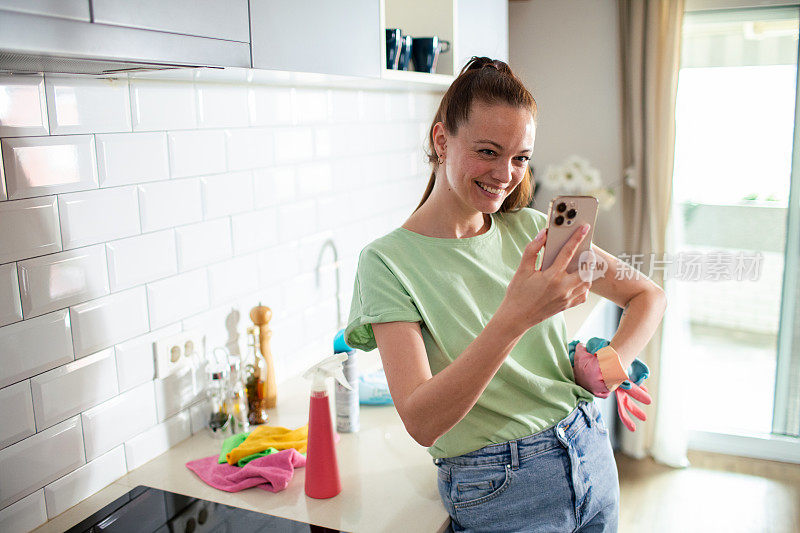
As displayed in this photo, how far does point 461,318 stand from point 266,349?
68cm

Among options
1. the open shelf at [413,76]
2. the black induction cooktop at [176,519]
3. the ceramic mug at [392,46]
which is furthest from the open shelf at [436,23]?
the black induction cooktop at [176,519]

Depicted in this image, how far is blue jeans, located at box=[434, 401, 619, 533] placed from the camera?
1.18 metres

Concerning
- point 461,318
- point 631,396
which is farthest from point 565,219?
point 631,396

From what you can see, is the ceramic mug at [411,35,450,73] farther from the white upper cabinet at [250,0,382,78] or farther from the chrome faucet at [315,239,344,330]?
the chrome faucet at [315,239,344,330]

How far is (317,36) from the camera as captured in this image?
1229 millimetres

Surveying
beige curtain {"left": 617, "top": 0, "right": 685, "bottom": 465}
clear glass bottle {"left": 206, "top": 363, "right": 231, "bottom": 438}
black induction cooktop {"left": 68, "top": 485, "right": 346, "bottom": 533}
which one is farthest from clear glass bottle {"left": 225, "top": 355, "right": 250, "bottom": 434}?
beige curtain {"left": 617, "top": 0, "right": 685, "bottom": 465}

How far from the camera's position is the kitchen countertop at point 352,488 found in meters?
1.25

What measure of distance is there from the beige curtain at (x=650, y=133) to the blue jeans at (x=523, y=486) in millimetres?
2100

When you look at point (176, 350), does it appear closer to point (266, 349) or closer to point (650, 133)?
point (266, 349)

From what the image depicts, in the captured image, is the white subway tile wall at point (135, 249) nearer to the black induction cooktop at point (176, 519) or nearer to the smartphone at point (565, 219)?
the black induction cooktop at point (176, 519)

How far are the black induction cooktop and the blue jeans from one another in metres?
0.23

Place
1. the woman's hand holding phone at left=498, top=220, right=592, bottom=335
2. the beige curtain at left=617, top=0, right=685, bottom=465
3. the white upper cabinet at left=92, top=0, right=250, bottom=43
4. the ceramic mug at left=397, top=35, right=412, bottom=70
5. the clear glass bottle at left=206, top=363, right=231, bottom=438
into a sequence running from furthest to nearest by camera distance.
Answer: the beige curtain at left=617, top=0, right=685, bottom=465, the ceramic mug at left=397, top=35, right=412, bottom=70, the clear glass bottle at left=206, top=363, right=231, bottom=438, the woman's hand holding phone at left=498, top=220, right=592, bottom=335, the white upper cabinet at left=92, top=0, right=250, bottom=43

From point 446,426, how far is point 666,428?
2.51 metres

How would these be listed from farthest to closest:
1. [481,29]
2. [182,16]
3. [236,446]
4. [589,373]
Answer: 1. [481,29]
2. [236,446]
3. [589,373]
4. [182,16]
